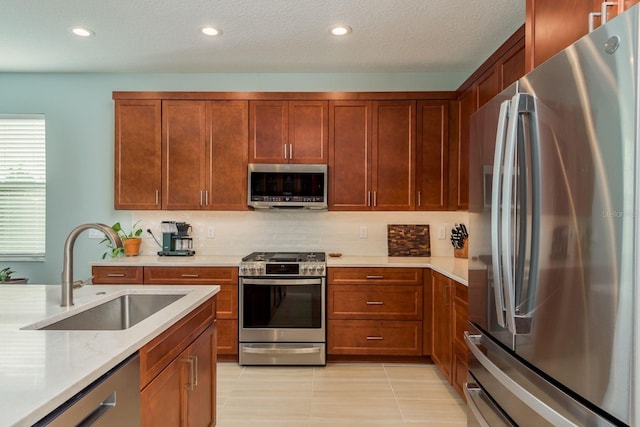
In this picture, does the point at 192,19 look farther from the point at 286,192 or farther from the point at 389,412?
the point at 389,412

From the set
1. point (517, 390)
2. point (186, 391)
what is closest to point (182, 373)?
point (186, 391)

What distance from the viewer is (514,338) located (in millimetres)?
1300

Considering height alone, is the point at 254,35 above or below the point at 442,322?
above

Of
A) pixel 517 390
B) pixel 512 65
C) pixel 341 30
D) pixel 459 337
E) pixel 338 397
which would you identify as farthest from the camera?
pixel 341 30

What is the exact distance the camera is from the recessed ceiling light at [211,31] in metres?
2.96

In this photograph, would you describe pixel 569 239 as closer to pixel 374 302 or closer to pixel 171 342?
pixel 171 342

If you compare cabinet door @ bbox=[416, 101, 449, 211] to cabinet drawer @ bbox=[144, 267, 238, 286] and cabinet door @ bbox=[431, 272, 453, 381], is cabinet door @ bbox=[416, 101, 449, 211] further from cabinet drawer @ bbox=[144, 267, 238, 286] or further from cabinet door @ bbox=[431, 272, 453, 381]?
cabinet drawer @ bbox=[144, 267, 238, 286]

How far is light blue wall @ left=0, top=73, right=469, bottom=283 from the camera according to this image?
3.94m

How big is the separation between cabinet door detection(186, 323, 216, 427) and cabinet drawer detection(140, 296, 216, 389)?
0.06 meters

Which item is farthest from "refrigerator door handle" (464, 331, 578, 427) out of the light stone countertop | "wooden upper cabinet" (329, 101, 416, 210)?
"wooden upper cabinet" (329, 101, 416, 210)

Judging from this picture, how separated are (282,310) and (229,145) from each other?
62.9 inches

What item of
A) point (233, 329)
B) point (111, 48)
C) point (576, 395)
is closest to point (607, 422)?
point (576, 395)

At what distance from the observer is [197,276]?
3.38 meters

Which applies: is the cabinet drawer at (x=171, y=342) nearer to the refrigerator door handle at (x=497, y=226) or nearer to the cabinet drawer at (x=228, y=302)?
the refrigerator door handle at (x=497, y=226)
